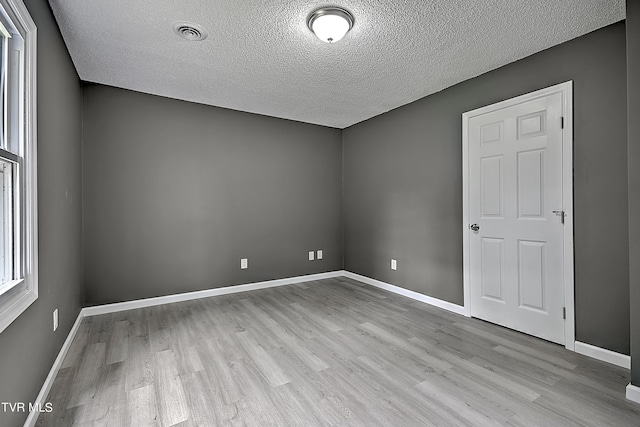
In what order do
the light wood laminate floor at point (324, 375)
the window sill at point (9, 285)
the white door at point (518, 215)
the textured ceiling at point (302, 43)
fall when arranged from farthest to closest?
1. the white door at point (518, 215)
2. the textured ceiling at point (302, 43)
3. the light wood laminate floor at point (324, 375)
4. the window sill at point (9, 285)

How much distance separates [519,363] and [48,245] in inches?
135

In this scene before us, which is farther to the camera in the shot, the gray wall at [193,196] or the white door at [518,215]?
the gray wall at [193,196]

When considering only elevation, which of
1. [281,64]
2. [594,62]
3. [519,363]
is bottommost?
[519,363]

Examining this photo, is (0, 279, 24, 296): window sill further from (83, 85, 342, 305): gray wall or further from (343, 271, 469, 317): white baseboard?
(343, 271, 469, 317): white baseboard

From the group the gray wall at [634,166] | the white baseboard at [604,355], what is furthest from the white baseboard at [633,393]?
the white baseboard at [604,355]

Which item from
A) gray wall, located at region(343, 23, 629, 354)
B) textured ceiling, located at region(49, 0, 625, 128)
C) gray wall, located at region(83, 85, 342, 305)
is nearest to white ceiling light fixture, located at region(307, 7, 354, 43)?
textured ceiling, located at region(49, 0, 625, 128)

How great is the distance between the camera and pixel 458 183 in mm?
3375

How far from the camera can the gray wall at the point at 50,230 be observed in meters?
1.48

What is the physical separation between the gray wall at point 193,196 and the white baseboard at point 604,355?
129 inches

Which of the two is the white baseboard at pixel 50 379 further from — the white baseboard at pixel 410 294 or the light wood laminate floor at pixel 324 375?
the white baseboard at pixel 410 294

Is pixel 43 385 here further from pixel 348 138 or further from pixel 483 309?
pixel 348 138

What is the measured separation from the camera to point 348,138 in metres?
5.08

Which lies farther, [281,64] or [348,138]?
[348,138]

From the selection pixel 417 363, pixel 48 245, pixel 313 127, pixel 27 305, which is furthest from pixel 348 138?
pixel 27 305
